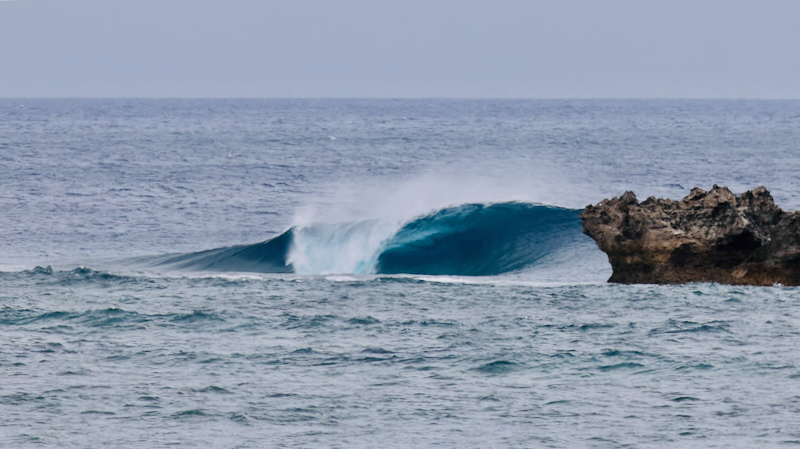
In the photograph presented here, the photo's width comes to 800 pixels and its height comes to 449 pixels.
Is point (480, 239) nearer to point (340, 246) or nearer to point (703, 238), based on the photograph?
point (340, 246)

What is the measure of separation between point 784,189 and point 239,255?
117ft

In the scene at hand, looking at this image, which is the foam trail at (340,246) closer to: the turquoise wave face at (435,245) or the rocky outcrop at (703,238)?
the turquoise wave face at (435,245)

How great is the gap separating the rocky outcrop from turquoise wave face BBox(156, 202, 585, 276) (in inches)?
269

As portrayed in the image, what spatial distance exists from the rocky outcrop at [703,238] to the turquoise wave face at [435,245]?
6.82 meters

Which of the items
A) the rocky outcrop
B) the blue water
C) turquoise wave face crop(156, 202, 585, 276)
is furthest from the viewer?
turquoise wave face crop(156, 202, 585, 276)

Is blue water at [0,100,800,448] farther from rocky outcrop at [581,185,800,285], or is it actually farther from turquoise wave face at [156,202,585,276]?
rocky outcrop at [581,185,800,285]

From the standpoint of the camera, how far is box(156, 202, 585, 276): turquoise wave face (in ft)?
110

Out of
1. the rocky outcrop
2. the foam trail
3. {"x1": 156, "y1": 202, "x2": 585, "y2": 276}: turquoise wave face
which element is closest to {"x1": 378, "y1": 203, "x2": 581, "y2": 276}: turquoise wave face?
{"x1": 156, "y1": 202, "x2": 585, "y2": 276}: turquoise wave face

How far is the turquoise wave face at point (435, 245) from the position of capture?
33.4 m

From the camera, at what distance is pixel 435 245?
34.8 meters

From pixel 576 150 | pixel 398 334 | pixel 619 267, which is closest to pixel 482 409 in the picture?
pixel 398 334

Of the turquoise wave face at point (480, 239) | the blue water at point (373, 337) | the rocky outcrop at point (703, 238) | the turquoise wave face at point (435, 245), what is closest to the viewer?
the blue water at point (373, 337)

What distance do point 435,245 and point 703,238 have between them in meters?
11.5

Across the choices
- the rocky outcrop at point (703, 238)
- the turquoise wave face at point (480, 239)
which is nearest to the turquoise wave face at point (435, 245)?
the turquoise wave face at point (480, 239)
